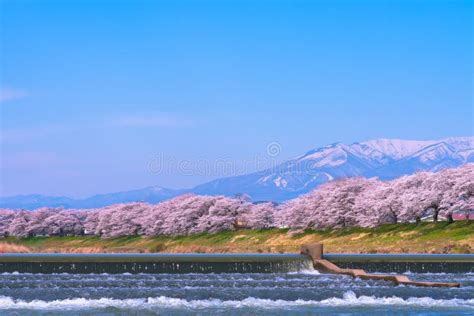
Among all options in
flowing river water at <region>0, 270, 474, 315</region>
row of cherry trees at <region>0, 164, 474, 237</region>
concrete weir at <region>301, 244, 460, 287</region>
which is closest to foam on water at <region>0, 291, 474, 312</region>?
flowing river water at <region>0, 270, 474, 315</region>

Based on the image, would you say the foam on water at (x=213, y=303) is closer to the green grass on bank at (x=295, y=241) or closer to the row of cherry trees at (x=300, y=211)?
the green grass on bank at (x=295, y=241)

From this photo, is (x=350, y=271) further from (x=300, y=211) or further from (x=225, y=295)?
(x=300, y=211)

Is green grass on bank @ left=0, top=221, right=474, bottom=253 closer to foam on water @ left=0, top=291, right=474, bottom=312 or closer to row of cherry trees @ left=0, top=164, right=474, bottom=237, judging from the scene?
row of cherry trees @ left=0, top=164, right=474, bottom=237

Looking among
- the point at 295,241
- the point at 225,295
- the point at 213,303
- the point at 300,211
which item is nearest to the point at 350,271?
the point at 225,295

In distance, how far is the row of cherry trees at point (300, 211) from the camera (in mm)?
121125

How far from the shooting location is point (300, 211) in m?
144

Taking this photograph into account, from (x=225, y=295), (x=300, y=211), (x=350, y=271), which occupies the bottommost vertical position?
(x=225, y=295)

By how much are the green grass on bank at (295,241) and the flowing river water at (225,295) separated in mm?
46649

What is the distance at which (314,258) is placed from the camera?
66250 millimetres

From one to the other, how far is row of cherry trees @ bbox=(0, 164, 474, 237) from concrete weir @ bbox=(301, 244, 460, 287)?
5235cm

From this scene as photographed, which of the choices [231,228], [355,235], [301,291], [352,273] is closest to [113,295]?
[301,291]

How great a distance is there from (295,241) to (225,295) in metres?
86.3

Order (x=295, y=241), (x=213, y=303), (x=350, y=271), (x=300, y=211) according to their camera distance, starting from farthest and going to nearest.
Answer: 1. (x=300, y=211)
2. (x=295, y=241)
3. (x=350, y=271)
4. (x=213, y=303)

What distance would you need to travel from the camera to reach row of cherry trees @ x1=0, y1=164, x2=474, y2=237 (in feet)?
397
